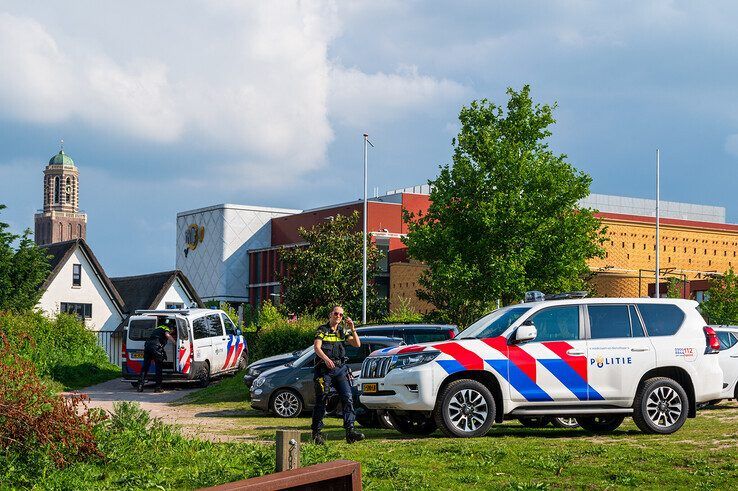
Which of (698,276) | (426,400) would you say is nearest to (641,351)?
(426,400)

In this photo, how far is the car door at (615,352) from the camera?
50.7ft

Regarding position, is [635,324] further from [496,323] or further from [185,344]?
[185,344]

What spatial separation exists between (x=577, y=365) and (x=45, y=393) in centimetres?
692

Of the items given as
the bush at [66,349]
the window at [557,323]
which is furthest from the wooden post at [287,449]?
the bush at [66,349]

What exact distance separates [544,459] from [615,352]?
3.87m

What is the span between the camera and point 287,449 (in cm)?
764

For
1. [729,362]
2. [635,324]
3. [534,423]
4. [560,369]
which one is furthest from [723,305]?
[560,369]

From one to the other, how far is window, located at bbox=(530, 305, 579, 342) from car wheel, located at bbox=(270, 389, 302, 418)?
731 centimetres

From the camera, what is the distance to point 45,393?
12617mm

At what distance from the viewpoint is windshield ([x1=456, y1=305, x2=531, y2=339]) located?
615 inches

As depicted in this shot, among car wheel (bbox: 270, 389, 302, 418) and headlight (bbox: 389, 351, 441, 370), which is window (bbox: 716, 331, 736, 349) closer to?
car wheel (bbox: 270, 389, 302, 418)

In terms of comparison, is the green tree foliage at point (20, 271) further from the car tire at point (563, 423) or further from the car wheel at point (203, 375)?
the car tire at point (563, 423)

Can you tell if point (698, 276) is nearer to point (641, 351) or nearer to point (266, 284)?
point (266, 284)

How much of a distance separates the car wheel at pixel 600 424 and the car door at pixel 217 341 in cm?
1643
